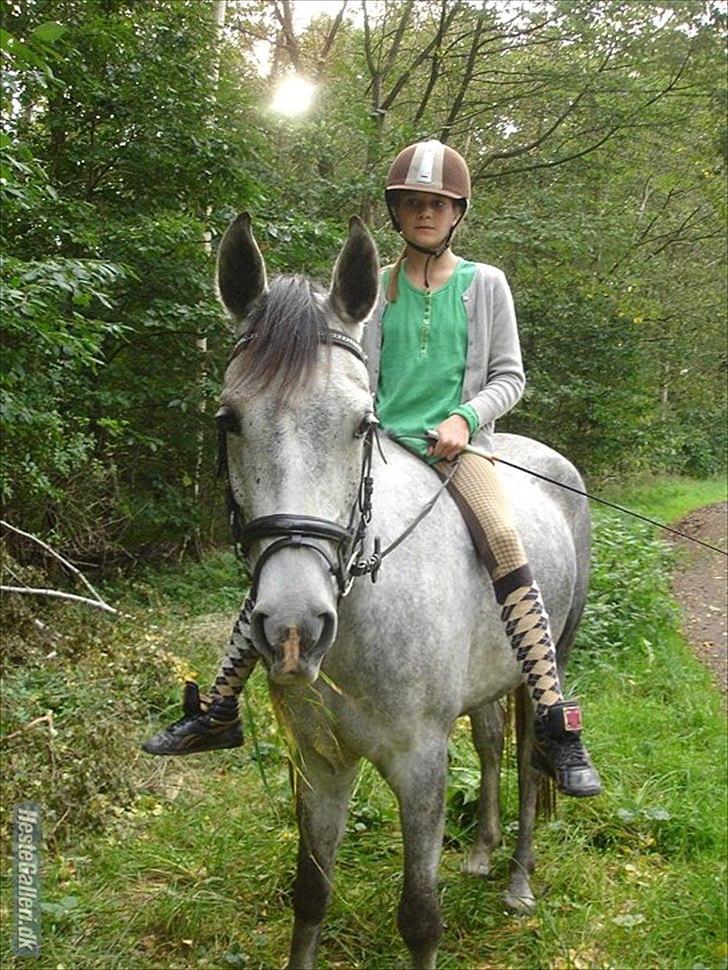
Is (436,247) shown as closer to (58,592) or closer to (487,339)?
(487,339)

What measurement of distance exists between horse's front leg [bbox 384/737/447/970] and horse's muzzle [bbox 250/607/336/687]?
0.98m

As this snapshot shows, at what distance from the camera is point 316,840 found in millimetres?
2922

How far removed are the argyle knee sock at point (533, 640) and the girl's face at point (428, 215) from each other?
1260mm

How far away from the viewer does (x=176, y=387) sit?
345 inches

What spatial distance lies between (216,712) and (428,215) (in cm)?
192

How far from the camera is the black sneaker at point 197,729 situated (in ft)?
9.00

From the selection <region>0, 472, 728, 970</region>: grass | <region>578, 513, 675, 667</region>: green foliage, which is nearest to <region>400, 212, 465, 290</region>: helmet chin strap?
<region>0, 472, 728, 970</region>: grass

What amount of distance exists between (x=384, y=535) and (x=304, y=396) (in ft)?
2.32

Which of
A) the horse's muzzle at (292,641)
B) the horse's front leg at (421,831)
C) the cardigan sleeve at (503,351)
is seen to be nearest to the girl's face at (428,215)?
the cardigan sleeve at (503,351)

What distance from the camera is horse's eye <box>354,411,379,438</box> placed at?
201cm

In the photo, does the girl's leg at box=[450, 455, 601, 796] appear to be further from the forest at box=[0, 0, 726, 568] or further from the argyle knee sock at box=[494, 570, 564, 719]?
the forest at box=[0, 0, 726, 568]

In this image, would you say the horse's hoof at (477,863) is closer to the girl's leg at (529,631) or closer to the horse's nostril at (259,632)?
the girl's leg at (529,631)

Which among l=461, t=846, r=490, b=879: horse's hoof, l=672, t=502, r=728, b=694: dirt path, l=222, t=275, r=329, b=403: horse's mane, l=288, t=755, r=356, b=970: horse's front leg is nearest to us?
l=222, t=275, r=329, b=403: horse's mane

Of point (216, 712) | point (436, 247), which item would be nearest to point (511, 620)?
point (216, 712)
